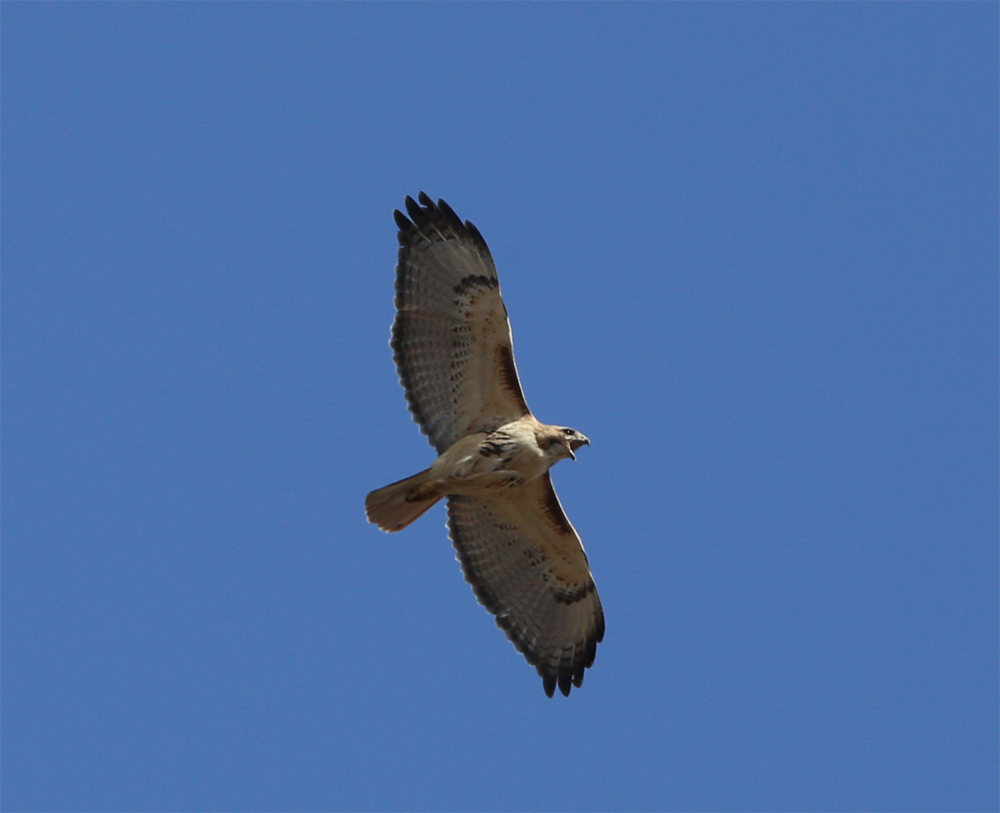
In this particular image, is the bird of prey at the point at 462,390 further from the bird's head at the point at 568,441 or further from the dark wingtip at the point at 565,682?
the dark wingtip at the point at 565,682

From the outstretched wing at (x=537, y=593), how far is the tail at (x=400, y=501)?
2.32ft

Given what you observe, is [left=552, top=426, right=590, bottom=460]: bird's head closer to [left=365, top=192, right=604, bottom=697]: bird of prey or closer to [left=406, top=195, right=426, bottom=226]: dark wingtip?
[left=365, top=192, right=604, bottom=697]: bird of prey

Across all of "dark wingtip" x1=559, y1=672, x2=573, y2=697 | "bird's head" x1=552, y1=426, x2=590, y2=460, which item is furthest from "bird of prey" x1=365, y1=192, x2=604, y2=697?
"dark wingtip" x1=559, y1=672, x2=573, y2=697

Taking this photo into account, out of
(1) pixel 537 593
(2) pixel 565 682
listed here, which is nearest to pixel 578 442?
(1) pixel 537 593

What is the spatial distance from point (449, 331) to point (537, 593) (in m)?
2.69

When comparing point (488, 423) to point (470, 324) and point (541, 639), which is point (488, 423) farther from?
point (541, 639)

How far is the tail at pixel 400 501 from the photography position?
12164 mm

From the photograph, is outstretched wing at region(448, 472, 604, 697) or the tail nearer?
the tail

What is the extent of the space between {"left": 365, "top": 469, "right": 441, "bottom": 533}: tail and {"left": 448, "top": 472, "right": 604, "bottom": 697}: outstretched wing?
2.32ft

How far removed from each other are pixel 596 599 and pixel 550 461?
5.75 feet

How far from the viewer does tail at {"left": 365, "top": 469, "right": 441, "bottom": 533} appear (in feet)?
39.9

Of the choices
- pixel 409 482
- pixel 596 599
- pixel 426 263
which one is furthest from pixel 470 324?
pixel 596 599

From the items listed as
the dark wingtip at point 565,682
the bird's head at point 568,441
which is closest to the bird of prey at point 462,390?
the bird's head at point 568,441

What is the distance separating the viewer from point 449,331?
40.2ft
